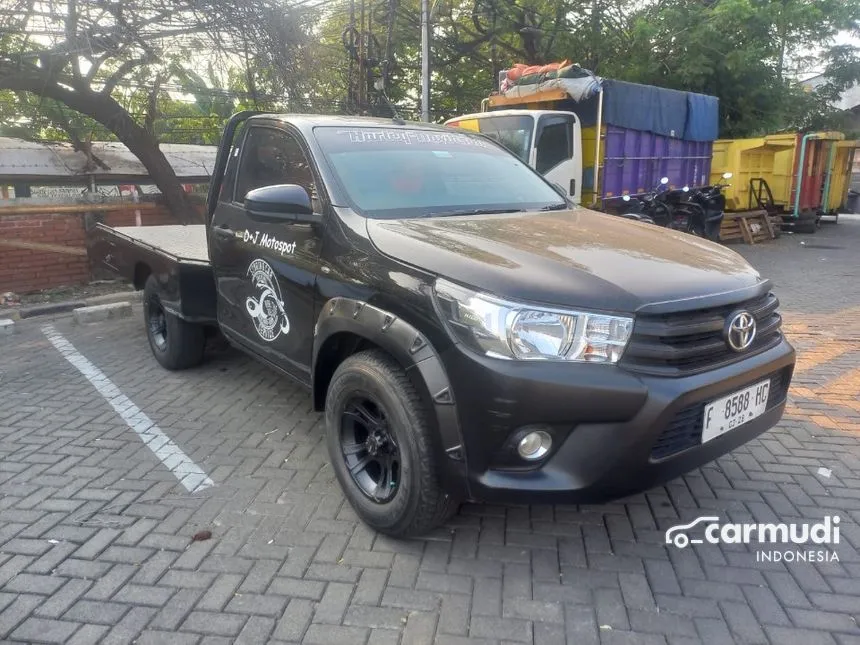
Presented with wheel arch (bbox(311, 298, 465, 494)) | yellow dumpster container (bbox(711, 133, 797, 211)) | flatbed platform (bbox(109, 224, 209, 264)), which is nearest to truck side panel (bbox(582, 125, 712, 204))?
yellow dumpster container (bbox(711, 133, 797, 211))

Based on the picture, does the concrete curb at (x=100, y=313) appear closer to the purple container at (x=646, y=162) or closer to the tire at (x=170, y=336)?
the tire at (x=170, y=336)

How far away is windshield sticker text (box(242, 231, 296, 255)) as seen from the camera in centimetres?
354

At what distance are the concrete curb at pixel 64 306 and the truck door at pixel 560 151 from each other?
5961 millimetres

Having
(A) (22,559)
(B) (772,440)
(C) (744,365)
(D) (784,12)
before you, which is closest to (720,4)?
(D) (784,12)

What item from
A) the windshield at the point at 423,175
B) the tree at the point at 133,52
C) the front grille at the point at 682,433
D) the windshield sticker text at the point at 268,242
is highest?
the tree at the point at 133,52

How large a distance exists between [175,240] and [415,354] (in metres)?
3.88

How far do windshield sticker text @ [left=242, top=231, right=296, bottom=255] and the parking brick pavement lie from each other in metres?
1.20

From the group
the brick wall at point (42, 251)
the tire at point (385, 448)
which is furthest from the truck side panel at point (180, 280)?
the brick wall at point (42, 251)

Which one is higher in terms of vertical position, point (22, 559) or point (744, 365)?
point (744, 365)

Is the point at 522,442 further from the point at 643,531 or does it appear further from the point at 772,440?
the point at 772,440

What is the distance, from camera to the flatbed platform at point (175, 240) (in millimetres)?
4863

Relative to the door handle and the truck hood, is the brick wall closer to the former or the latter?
the door handle

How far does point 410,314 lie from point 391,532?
0.99 m

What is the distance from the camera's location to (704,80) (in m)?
16.5
